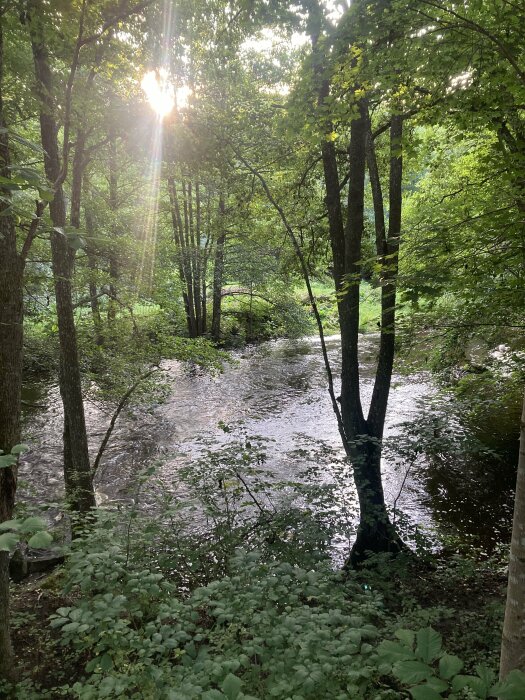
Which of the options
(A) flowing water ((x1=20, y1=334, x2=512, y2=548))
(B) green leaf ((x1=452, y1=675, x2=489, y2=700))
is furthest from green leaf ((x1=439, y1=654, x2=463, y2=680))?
(A) flowing water ((x1=20, y1=334, x2=512, y2=548))

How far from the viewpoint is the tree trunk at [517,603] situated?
1.92 metres

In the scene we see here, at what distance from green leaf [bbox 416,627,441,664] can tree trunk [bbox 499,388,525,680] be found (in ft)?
2.39

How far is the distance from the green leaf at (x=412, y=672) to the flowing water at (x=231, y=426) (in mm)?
4983

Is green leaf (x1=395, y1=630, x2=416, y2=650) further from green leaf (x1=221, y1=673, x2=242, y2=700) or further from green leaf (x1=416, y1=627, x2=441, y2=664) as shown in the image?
green leaf (x1=221, y1=673, x2=242, y2=700)

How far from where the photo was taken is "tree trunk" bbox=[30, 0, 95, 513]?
5.07 m

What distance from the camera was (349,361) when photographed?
6.32 metres

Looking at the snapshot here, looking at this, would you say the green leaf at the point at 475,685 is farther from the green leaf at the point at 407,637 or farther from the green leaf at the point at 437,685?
the green leaf at the point at 407,637

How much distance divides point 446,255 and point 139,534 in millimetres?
4095

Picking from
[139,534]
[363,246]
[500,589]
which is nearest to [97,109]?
[363,246]

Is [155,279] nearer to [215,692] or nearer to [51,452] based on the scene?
[51,452]

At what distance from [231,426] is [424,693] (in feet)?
32.9

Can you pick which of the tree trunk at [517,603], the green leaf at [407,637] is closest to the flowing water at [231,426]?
the tree trunk at [517,603]

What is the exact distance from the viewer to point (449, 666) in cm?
134

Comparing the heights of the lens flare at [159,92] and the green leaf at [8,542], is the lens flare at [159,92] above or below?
above
